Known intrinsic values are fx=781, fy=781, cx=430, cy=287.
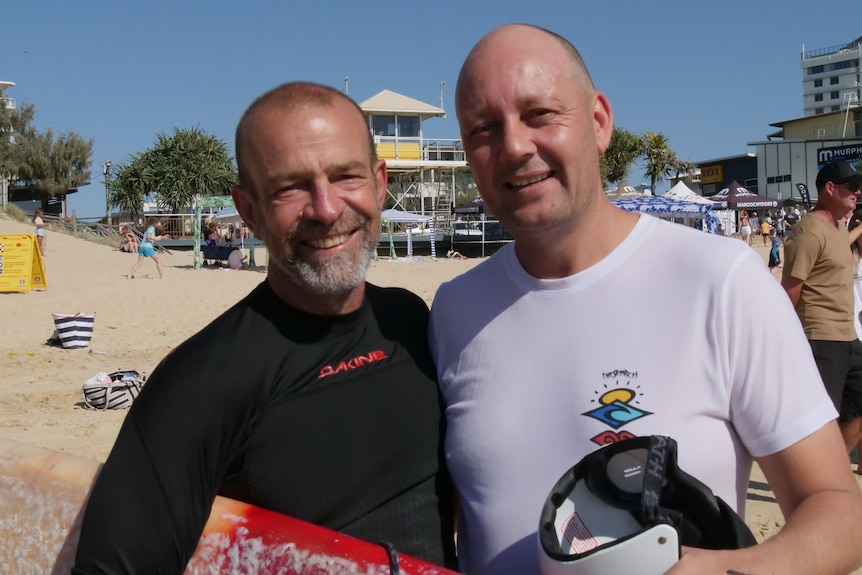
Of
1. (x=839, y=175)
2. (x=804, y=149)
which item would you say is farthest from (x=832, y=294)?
(x=804, y=149)

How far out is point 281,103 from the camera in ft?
6.86

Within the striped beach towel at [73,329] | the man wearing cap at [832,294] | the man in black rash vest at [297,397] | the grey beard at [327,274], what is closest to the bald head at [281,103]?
the man in black rash vest at [297,397]

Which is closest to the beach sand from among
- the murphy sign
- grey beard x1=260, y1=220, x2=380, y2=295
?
grey beard x1=260, y1=220, x2=380, y2=295

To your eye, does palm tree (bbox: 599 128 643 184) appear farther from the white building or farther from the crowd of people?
the crowd of people

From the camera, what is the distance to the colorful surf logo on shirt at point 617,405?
1.78 meters

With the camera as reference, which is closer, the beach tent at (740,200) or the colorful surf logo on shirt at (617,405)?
the colorful surf logo on shirt at (617,405)

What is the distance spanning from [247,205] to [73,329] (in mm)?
10229

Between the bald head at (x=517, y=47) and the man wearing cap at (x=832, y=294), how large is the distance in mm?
3984

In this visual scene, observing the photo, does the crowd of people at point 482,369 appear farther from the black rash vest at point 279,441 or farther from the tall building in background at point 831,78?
the tall building in background at point 831,78

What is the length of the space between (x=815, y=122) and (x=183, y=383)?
90.0m

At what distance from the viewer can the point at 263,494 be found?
6.06 feet

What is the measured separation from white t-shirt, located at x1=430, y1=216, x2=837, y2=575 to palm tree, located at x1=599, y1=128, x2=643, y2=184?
54066 mm

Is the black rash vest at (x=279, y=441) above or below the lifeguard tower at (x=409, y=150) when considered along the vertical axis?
below

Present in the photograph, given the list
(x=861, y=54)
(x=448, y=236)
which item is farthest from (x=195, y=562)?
(x=861, y=54)
